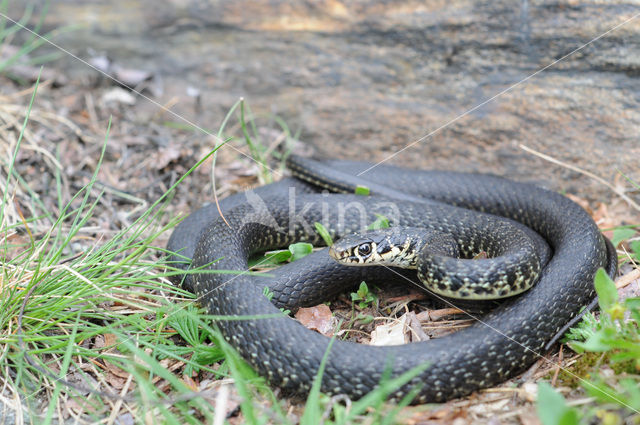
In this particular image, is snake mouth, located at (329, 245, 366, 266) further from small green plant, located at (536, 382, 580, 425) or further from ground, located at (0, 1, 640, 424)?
small green plant, located at (536, 382, 580, 425)

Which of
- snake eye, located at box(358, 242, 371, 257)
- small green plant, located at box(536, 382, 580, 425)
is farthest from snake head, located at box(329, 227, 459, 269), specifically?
small green plant, located at box(536, 382, 580, 425)

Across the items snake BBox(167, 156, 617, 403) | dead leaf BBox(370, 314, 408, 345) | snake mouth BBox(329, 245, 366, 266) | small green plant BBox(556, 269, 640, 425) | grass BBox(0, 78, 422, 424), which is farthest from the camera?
snake mouth BBox(329, 245, 366, 266)

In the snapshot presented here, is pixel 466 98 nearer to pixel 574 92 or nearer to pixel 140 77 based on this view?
pixel 574 92

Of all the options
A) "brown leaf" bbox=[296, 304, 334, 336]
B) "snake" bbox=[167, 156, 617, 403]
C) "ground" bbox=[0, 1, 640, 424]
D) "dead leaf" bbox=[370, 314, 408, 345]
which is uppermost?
"ground" bbox=[0, 1, 640, 424]

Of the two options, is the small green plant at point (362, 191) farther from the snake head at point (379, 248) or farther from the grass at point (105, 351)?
the grass at point (105, 351)

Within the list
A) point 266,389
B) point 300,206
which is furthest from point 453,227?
point 266,389
